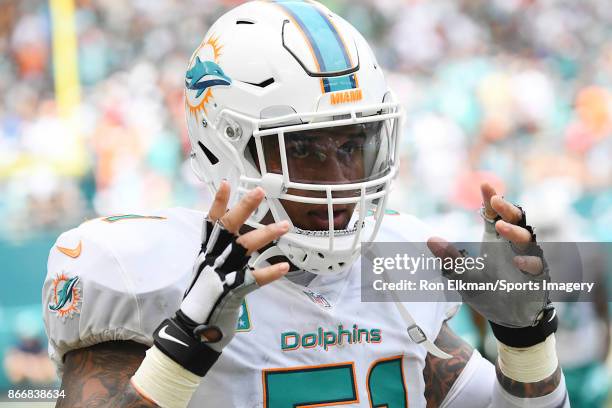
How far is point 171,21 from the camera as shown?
197 inches

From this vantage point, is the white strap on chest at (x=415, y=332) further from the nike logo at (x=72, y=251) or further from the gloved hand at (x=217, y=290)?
the nike logo at (x=72, y=251)

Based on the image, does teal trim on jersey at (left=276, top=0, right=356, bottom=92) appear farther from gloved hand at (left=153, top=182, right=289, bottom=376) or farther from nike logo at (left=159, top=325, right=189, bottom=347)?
nike logo at (left=159, top=325, right=189, bottom=347)

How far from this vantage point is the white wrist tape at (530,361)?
1.63 metres

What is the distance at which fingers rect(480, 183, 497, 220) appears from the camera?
1489 mm

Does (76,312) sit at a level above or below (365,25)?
above

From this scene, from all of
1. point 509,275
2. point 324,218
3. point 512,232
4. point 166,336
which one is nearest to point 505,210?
point 512,232

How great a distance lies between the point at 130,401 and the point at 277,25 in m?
0.74

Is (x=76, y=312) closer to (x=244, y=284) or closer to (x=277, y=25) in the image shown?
(x=244, y=284)

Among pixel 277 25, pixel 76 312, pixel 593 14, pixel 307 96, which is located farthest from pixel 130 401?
pixel 593 14

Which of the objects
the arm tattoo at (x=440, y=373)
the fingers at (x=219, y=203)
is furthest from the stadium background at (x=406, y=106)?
the fingers at (x=219, y=203)

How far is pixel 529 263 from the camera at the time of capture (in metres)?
1.48

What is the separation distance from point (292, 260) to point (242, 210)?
12.0 inches

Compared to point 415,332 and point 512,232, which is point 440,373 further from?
point 512,232

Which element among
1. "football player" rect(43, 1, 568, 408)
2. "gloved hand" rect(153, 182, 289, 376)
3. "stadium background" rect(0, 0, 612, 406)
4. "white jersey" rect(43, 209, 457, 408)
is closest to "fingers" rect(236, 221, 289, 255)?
"gloved hand" rect(153, 182, 289, 376)
